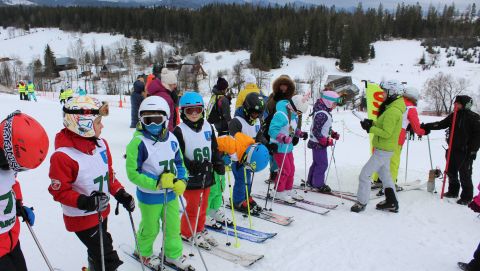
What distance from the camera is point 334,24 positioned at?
3408 inches

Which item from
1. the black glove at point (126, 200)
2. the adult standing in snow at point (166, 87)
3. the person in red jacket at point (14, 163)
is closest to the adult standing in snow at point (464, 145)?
the adult standing in snow at point (166, 87)

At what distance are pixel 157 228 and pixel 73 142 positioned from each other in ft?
4.34

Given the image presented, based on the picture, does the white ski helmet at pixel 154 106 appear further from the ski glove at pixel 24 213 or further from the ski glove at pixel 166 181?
the ski glove at pixel 24 213

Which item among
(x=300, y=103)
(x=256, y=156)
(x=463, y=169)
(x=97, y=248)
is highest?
(x=300, y=103)

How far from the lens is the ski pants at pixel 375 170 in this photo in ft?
18.2

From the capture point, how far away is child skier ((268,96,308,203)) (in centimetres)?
568

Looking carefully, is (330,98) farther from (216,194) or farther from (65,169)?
(65,169)

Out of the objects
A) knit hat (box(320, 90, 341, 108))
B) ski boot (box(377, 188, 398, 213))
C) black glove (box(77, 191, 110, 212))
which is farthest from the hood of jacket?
ski boot (box(377, 188, 398, 213))

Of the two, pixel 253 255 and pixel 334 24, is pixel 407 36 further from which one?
pixel 253 255

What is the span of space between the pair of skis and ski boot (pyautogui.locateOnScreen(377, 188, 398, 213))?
2190 mm

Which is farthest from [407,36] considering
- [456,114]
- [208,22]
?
[456,114]

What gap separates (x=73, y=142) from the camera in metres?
2.87

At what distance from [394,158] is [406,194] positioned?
78cm

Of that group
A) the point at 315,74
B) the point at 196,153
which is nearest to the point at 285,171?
the point at 196,153
